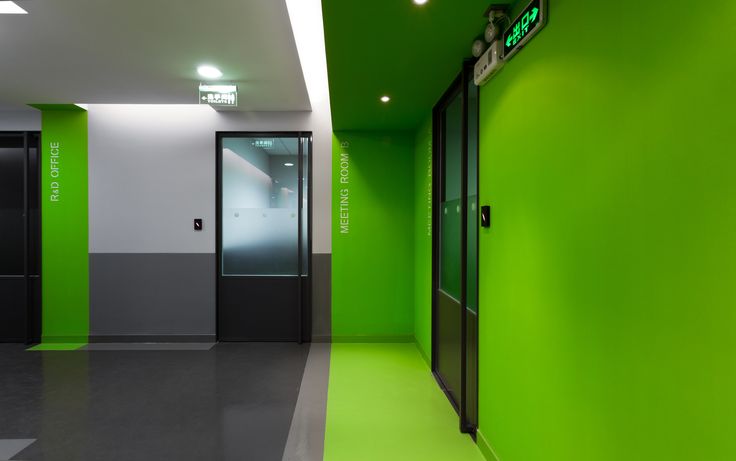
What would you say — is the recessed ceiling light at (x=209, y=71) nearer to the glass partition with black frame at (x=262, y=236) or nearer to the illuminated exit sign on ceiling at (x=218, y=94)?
the illuminated exit sign on ceiling at (x=218, y=94)

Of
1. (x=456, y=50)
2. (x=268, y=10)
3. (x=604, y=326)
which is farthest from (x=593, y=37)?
(x=268, y=10)

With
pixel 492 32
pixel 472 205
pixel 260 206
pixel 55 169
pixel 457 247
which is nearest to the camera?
pixel 492 32

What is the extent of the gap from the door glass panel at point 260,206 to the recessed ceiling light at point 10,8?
9.12 feet

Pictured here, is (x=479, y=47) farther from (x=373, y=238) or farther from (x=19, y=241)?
(x=19, y=241)

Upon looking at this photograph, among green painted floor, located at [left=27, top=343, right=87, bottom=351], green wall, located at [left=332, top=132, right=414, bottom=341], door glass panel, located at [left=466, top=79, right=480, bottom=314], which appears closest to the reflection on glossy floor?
green painted floor, located at [left=27, top=343, right=87, bottom=351]

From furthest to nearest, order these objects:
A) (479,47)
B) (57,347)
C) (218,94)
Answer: (57,347)
(218,94)
(479,47)

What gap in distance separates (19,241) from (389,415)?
5688 mm

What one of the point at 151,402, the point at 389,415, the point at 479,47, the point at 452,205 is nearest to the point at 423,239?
the point at 452,205

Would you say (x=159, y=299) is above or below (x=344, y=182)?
below

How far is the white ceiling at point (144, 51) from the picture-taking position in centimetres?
300

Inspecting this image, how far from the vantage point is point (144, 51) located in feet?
12.1

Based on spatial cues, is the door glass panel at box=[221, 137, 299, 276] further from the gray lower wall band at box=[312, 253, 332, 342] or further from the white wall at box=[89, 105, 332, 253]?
the gray lower wall band at box=[312, 253, 332, 342]

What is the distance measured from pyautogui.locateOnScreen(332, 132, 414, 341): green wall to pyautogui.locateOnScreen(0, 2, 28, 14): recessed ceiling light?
3365 mm

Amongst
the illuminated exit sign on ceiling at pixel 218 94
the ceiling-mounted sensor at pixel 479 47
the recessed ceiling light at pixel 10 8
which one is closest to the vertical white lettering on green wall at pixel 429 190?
the ceiling-mounted sensor at pixel 479 47
